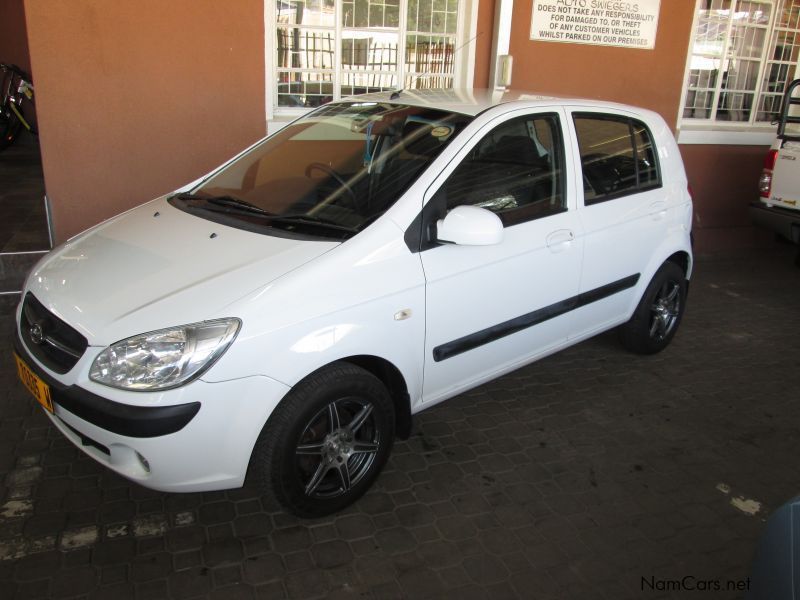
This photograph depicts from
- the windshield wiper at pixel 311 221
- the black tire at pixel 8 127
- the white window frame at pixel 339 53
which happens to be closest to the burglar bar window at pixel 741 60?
the white window frame at pixel 339 53

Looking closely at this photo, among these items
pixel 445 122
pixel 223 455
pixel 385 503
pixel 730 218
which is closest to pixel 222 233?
pixel 223 455

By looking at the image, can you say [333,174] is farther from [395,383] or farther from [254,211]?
[395,383]

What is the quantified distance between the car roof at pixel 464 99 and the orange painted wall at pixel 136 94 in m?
2.06

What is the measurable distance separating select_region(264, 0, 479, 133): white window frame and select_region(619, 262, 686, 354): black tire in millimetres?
2935

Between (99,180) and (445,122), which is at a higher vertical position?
(445,122)

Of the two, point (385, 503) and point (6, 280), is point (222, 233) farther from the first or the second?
point (6, 280)

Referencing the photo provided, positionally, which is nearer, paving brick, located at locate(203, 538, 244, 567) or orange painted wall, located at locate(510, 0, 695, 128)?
paving brick, located at locate(203, 538, 244, 567)

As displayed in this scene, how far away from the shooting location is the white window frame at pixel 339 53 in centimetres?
587

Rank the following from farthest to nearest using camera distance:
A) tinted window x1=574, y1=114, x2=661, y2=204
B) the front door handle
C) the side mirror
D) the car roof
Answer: the front door handle
tinted window x1=574, y1=114, x2=661, y2=204
the car roof
the side mirror

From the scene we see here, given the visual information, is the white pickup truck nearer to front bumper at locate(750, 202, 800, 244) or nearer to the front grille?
front bumper at locate(750, 202, 800, 244)

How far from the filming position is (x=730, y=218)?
815 centimetres

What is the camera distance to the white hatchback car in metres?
2.51

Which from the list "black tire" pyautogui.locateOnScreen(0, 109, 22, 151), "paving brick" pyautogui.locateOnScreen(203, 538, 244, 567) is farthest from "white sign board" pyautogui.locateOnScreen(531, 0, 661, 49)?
"black tire" pyautogui.locateOnScreen(0, 109, 22, 151)

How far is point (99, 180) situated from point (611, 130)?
391 cm
